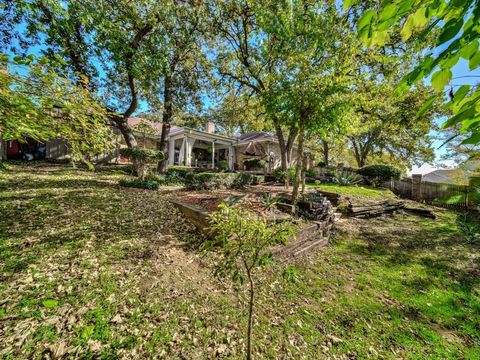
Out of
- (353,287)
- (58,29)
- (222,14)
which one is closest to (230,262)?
(353,287)

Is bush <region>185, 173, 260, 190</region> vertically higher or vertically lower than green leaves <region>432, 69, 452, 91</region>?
lower

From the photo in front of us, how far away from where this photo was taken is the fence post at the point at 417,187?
467 inches

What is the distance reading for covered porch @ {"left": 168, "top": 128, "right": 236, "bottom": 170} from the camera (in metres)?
17.3

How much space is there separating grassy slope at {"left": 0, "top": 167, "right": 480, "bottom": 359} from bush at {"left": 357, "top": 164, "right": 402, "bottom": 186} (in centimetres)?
969

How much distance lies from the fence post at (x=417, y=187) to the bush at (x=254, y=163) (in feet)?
34.3

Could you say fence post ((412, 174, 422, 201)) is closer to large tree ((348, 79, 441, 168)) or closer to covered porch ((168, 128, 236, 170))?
A: large tree ((348, 79, 441, 168))

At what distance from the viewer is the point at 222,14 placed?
378 inches

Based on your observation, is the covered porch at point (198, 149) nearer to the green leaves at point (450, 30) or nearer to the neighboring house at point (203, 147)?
the neighboring house at point (203, 147)

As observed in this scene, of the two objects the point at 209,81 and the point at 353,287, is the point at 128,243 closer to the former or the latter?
the point at 353,287

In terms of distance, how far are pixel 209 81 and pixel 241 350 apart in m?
12.2

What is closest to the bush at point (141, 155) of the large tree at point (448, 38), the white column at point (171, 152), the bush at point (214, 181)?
the bush at point (214, 181)

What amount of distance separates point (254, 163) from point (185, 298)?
1600cm

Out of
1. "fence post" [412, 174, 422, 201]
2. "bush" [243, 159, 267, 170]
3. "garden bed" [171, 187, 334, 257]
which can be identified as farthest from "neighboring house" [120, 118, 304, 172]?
"garden bed" [171, 187, 334, 257]

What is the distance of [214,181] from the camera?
8523mm
